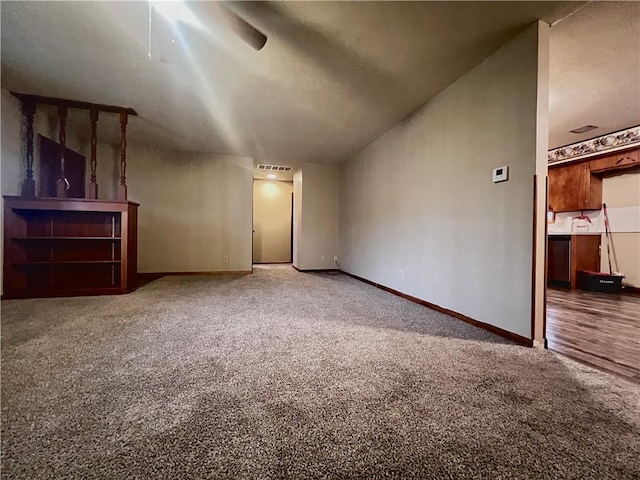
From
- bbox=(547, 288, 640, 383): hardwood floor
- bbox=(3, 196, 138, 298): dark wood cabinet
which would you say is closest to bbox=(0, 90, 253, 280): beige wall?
bbox=(3, 196, 138, 298): dark wood cabinet

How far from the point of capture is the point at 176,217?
545 centimetres

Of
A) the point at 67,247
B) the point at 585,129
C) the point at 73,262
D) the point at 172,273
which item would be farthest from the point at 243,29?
the point at 585,129

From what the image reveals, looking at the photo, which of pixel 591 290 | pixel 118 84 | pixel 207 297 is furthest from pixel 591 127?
pixel 118 84

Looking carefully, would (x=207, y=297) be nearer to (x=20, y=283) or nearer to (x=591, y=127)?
(x=20, y=283)

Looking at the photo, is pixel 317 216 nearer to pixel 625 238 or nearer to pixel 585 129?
pixel 585 129

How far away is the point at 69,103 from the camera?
3.53m

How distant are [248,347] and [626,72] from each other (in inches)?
165

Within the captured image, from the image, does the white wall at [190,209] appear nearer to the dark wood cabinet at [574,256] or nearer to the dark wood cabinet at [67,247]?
the dark wood cabinet at [67,247]

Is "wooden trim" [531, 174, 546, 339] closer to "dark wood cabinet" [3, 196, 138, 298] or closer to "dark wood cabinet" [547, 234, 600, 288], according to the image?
"dark wood cabinet" [547, 234, 600, 288]

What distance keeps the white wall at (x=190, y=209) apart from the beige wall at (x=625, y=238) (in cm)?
627

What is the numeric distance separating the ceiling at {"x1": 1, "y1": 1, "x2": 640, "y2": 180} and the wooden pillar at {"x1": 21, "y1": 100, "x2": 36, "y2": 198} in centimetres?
34

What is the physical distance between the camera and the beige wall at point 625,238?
423 cm

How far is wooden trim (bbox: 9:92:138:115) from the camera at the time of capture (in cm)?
340

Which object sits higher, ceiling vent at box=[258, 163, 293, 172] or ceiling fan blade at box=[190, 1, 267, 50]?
ceiling vent at box=[258, 163, 293, 172]
